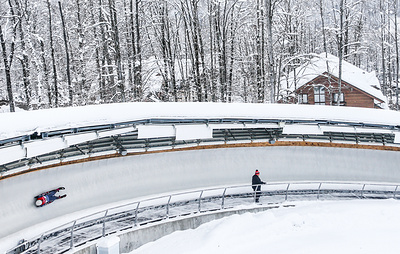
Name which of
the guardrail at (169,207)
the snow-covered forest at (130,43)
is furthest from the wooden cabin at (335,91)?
the guardrail at (169,207)

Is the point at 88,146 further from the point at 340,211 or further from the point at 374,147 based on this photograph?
the point at 374,147

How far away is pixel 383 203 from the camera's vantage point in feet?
39.6

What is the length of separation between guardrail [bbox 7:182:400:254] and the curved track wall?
602 mm

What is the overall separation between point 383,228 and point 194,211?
517cm

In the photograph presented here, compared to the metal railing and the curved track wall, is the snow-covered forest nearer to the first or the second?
the metal railing

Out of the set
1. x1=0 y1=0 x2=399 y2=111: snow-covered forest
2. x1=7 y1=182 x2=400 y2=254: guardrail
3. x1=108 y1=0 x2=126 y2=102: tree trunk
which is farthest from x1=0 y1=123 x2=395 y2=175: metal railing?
x1=108 y1=0 x2=126 y2=102: tree trunk

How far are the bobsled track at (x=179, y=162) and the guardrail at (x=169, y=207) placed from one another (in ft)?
0.12

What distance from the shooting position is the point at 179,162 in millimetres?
12867

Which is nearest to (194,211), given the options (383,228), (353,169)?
(383,228)

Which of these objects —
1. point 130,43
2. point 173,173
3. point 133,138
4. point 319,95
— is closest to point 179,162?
point 173,173

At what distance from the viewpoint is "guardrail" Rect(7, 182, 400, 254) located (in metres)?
8.41

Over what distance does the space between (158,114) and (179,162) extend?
9.58ft

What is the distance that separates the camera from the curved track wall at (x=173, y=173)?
945 cm

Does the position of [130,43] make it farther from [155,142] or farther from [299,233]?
[299,233]
